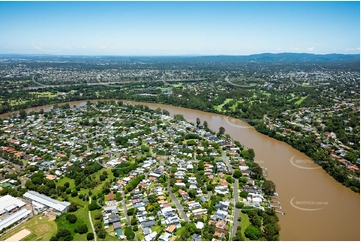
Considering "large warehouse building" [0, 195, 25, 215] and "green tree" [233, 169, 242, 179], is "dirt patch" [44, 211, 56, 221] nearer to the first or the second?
"large warehouse building" [0, 195, 25, 215]

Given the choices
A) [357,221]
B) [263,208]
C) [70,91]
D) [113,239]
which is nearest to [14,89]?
[70,91]

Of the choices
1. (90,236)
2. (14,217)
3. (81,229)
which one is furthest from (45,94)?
(90,236)

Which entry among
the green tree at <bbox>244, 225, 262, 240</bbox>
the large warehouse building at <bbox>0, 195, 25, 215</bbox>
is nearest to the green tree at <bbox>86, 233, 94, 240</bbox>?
the large warehouse building at <bbox>0, 195, 25, 215</bbox>

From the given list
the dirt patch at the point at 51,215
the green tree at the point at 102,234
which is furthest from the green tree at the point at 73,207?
the green tree at the point at 102,234

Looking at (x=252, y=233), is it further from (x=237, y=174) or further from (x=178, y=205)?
(x=237, y=174)

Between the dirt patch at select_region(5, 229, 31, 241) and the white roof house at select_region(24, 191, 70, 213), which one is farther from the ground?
the white roof house at select_region(24, 191, 70, 213)

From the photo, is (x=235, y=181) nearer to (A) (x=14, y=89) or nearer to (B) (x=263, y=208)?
(B) (x=263, y=208)
